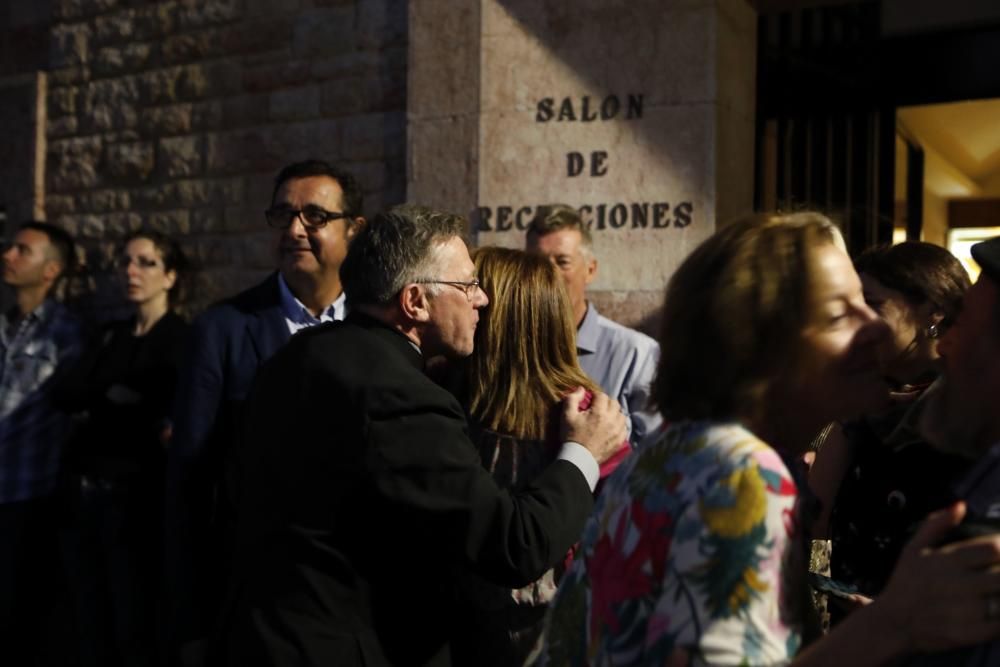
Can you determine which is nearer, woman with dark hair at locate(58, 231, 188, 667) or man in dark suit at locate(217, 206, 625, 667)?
man in dark suit at locate(217, 206, 625, 667)

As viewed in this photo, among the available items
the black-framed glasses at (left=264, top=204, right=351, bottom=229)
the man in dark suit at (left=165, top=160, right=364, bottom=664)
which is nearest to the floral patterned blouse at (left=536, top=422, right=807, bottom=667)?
the man in dark suit at (left=165, top=160, right=364, bottom=664)

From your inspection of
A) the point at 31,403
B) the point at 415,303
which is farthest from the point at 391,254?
the point at 31,403

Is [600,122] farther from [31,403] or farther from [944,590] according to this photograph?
[944,590]

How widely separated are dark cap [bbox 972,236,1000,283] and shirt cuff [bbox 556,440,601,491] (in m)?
1.14

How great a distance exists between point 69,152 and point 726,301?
687 cm

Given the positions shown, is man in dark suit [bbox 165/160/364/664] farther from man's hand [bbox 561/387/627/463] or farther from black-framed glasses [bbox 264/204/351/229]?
man's hand [bbox 561/387/627/463]

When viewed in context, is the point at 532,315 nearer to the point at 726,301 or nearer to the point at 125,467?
the point at 726,301

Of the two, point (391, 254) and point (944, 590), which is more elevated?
point (391, 254)

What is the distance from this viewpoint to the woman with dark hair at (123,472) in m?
5.77

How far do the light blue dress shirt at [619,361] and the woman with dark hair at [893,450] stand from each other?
1438 millimetres

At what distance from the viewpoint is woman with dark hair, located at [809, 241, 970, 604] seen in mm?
2195

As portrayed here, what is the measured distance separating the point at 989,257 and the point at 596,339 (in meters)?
2.87

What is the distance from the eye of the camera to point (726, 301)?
1.64m

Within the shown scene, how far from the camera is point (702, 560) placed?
1.48 meters
